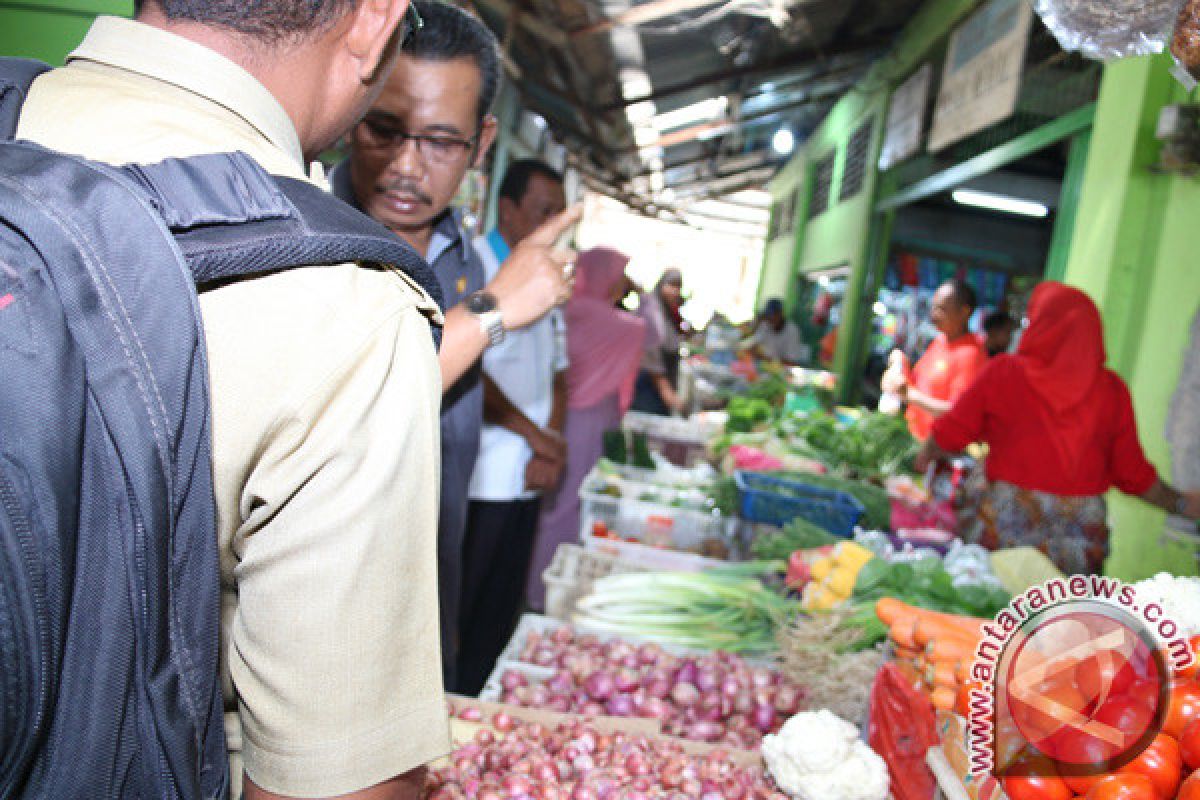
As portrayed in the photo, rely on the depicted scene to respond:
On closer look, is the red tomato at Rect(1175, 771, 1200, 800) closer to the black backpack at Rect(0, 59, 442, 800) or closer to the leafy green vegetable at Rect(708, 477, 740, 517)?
the black backpack at Rect(0, 59, 442, 800)

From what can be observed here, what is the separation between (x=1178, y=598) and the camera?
4.41 feet

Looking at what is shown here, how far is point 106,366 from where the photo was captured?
24.9 inches

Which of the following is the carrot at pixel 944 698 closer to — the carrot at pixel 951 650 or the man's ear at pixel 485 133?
the carrot at pixel 951 650

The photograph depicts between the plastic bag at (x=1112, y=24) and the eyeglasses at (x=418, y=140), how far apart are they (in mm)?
1357

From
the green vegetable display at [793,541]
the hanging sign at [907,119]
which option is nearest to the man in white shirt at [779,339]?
the hanging sign at [907,119]

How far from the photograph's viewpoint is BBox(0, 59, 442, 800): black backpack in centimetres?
60

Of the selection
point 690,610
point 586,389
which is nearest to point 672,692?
point 690,610

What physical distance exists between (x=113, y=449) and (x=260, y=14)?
480 millimetres

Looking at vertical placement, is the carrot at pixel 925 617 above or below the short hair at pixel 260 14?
below

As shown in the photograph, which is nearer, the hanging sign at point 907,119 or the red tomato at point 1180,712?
the red tomato at point 1180,712

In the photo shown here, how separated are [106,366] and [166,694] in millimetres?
301

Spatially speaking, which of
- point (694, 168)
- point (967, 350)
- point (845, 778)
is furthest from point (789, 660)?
point (694, 168)

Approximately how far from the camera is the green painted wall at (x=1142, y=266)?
4160 millimetres

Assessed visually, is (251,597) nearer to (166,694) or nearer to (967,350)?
(166,694)
